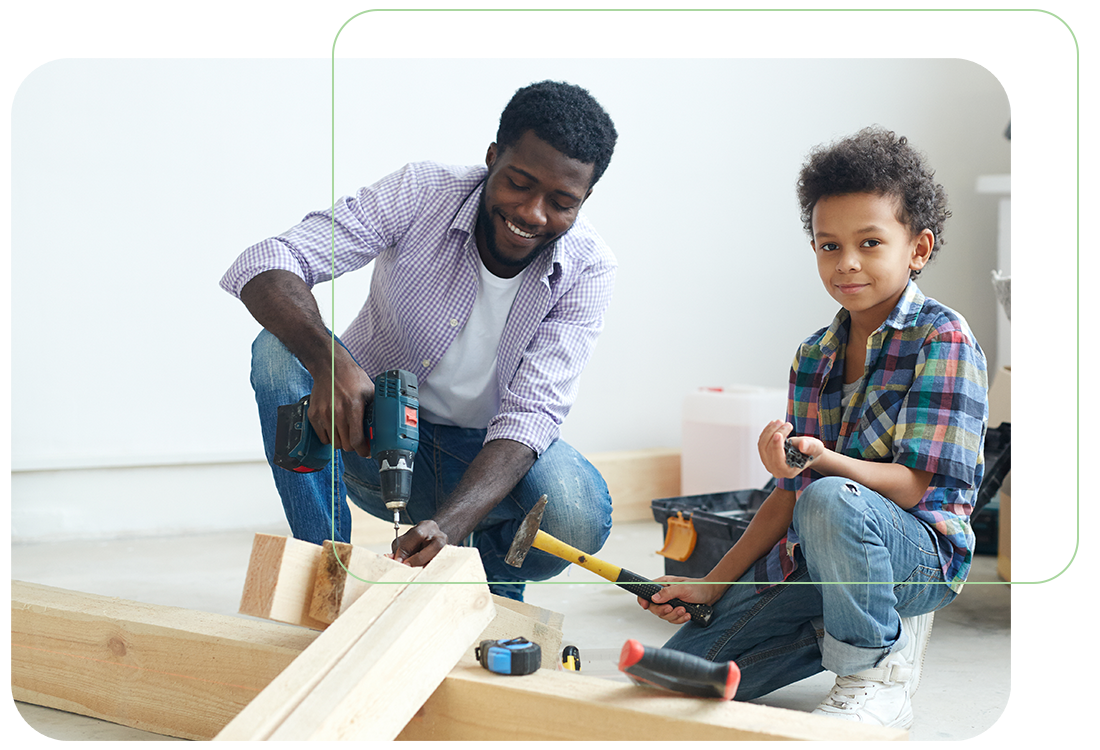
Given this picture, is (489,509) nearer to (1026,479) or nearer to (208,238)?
(1026,479)

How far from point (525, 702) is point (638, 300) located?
0.56 metres

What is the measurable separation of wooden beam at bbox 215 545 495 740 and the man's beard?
42cm

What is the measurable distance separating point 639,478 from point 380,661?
0.70 meters

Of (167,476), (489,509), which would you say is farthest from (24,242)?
(489,509)

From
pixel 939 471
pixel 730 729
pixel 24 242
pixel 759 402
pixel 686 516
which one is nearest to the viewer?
pixel 730 729

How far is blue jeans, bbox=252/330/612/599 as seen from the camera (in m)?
1.47

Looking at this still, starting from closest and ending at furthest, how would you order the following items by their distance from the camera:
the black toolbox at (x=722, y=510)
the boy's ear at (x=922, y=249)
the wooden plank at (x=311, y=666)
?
the wooden plank at (x=311, y=666), the boy's ear at (x=922, y=249), the black toolbox at (x=722, y=510)

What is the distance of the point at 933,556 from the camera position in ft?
4.31

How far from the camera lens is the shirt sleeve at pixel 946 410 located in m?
1.25

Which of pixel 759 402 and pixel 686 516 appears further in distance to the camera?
pixel 686 516

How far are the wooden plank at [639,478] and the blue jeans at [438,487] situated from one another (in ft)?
0.28

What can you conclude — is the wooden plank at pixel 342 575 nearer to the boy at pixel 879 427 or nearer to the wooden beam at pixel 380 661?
the wooden beam at pixel 380 661

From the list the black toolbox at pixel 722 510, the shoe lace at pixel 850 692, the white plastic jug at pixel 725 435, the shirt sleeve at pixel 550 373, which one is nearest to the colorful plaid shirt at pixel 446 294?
the shirt sleeve at pixel 550 373

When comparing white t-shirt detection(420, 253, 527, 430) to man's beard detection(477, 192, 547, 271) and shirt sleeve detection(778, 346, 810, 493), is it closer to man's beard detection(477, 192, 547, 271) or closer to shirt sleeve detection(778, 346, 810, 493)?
man's beard detection(477, 192, 547, 271)
